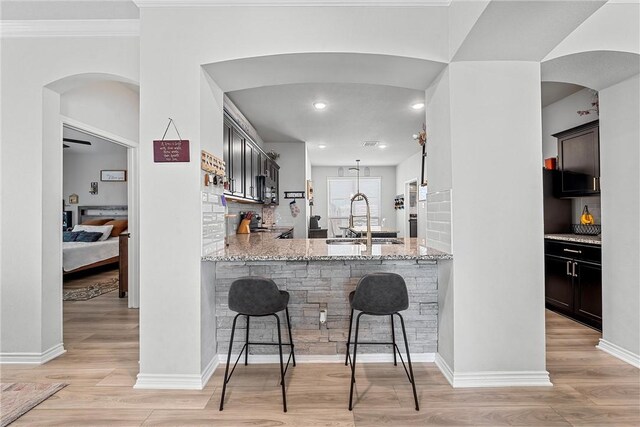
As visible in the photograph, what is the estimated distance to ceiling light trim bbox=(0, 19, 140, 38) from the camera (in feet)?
8.34

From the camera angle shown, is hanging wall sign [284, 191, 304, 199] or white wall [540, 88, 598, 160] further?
hanging wall sign [284, 191, 304, 199]

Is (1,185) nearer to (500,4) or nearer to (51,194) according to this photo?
(51,194)

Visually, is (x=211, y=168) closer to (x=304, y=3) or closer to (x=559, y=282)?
(x=304, y=3)

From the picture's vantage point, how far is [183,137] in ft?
7.50

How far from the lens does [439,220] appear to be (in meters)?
2.54

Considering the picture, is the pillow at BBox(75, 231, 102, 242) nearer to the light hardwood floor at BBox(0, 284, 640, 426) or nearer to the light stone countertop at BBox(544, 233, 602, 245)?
the light hardwood floor at BBox(0, 284, 640, 426)

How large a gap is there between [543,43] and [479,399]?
2.31m

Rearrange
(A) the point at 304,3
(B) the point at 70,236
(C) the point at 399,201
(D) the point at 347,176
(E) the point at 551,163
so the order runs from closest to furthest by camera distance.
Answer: (A) the point at 304,3 → (E) the point at 551,163 → (B) the point at 70,236 → (C) the point at 399,201 → (D) the point at 347,176

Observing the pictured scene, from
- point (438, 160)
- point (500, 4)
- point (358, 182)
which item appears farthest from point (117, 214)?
point (500, 4)

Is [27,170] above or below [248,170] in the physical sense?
below

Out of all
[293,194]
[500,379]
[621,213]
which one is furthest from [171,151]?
[293,194]

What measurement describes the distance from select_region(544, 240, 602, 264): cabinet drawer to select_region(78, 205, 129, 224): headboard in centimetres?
830

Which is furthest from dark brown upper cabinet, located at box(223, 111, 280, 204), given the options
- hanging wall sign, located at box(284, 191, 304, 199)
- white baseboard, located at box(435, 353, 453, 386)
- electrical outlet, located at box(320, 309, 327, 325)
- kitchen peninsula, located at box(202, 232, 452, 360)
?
white baseboard, located at box(435, 353, 453, 386)

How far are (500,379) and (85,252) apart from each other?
650 centimetres
